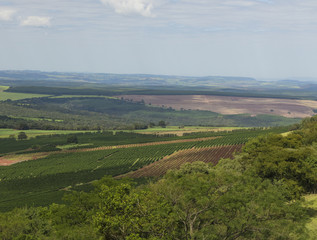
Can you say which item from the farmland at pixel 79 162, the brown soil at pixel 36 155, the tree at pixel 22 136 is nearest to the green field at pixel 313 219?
the farmland at pixel 79 162

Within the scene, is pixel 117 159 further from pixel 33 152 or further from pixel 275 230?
pixel 275 230

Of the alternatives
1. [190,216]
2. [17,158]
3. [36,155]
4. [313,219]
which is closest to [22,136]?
[36,155]

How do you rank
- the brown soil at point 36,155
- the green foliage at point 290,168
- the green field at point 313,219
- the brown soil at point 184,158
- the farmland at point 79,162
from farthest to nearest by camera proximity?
the brown soil at point 36,155, the brown soil at point 184,158, the farmland at point 79,162, the green foliage at point 290,168, the green field at point 313,219

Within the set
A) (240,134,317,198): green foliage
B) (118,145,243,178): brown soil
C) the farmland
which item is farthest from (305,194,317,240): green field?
the farmland

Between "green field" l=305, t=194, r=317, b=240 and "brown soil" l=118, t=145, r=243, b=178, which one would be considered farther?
"brown soil" l=118, t=145, r=243, b=178

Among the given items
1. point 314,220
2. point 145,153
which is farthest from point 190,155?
point 314,220

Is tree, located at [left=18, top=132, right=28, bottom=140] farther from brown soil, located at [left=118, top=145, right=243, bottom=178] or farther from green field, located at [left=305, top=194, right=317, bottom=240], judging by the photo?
green field, located at [left=305, top=194, right=317, bottom=240]

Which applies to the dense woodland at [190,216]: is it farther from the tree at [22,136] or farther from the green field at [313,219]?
the tree at [22,136]

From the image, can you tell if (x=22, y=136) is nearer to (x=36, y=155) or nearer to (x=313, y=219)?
(x=36, y=155)

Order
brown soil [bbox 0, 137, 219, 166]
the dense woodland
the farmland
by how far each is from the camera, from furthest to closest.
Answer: brown soil [bbox 0, 137, 219, 166] → the farmland → the dense woodland
